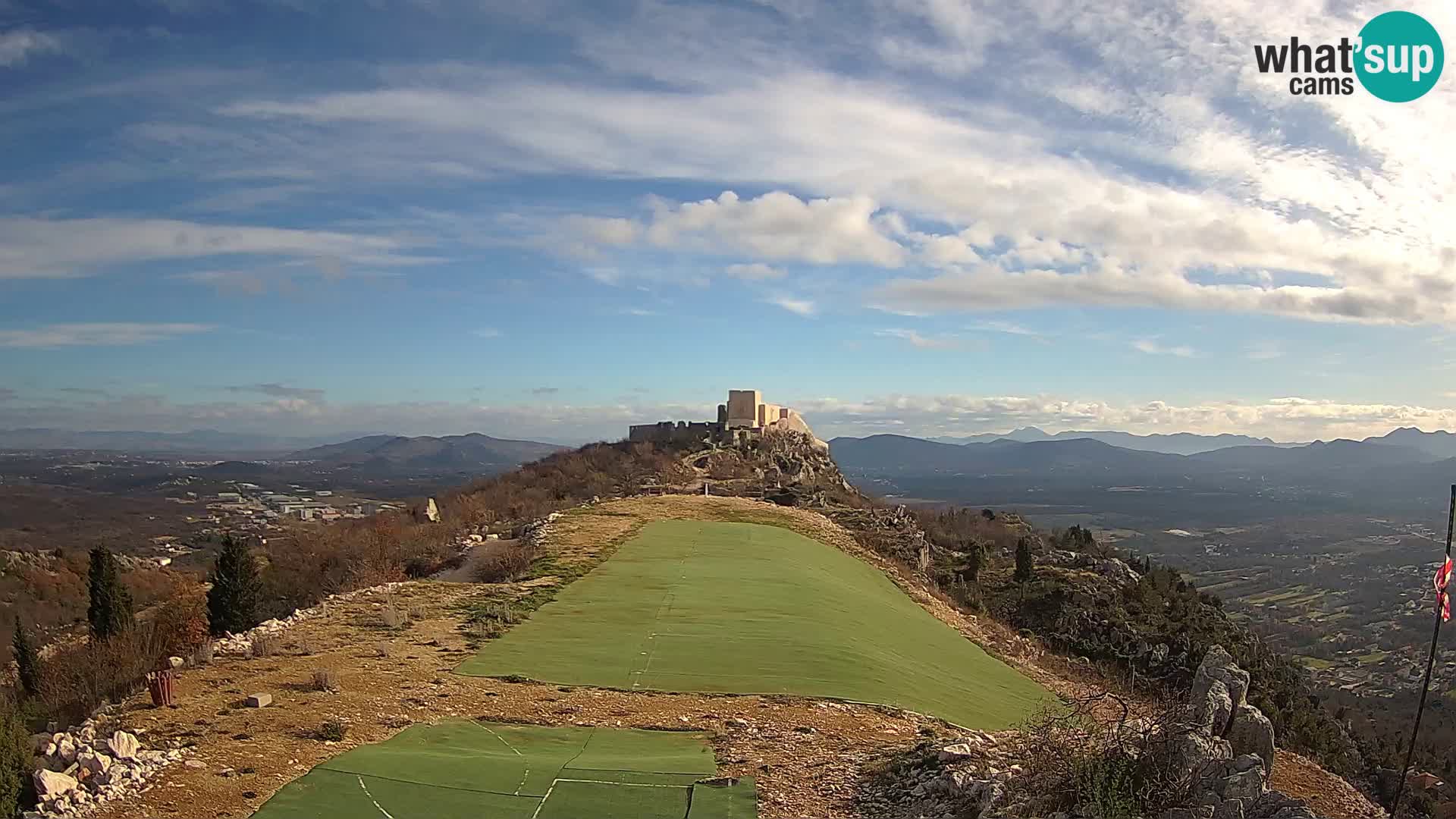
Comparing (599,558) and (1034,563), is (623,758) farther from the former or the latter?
(1034,563)

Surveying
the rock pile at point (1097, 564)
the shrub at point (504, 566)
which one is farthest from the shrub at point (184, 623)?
the rock pile at point (1097, 564)

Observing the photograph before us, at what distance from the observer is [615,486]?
50.2m

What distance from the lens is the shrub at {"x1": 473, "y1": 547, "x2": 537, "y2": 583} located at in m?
23.8

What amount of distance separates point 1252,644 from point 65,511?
314 feet

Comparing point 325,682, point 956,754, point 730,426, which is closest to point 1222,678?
point 956,754

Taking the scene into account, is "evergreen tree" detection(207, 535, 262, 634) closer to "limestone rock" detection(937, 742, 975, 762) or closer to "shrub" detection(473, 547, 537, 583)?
"shrub" detection(473, 547, 537, 583)

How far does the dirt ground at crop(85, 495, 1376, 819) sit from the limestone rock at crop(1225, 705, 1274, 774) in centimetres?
389

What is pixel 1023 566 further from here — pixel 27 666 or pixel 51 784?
pixel 51 784

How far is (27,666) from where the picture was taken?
70.7 ft

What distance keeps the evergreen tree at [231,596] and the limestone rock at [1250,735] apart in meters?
20.0

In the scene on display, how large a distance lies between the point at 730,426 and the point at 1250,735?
218 ft

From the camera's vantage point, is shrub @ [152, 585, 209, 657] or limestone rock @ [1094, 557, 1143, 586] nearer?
shrub @ [152, 585, 209, 657]

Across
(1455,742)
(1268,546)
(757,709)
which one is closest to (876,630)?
(757,709)

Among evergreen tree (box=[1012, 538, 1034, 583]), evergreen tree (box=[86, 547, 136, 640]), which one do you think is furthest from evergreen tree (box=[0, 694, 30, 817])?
evergreen tree (box=[1012, 538, 1034, 583])
